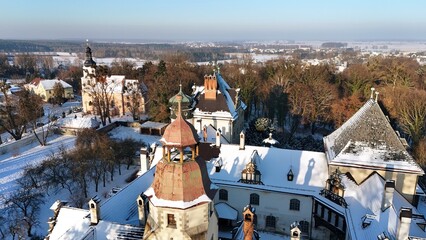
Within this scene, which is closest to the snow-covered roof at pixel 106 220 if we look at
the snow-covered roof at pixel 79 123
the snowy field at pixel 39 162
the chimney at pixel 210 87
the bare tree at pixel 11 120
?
the snowy field at pixel 39 162

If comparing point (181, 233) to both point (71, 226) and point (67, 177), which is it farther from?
point (67, 177)

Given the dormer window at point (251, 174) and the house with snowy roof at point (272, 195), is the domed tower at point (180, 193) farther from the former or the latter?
the dormer window at point (251, 174)

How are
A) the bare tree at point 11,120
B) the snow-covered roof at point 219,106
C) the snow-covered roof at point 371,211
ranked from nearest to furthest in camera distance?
1. the snow-covered roof at point 371,211
2. the snow-covered roof at point 219,106
3. the bare tree at point 11,120

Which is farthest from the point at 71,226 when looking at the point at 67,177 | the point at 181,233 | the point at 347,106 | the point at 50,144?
the point at 347,106

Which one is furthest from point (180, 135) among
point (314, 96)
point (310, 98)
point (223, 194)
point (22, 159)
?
point (314, 96)

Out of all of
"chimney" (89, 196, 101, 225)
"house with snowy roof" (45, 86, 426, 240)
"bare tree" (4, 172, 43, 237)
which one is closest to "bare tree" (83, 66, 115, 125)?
"bare tree" (4, 172, 43, 237)

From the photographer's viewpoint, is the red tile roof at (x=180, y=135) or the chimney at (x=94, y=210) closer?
the red tile roof at (x=180, y=135)
